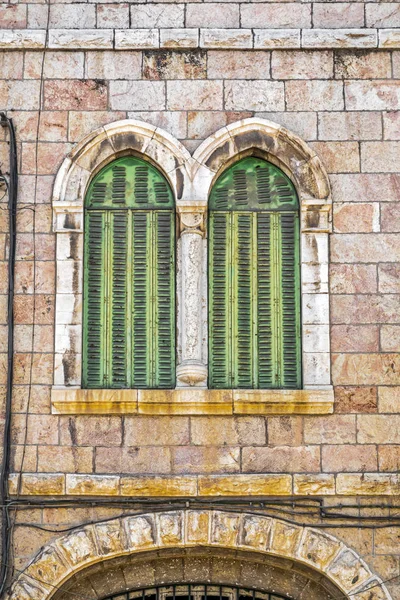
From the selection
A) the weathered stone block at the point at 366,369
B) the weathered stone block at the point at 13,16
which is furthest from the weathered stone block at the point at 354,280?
the weathered stone block at the point at 13,16

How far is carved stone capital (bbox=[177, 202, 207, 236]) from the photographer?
1185 cm

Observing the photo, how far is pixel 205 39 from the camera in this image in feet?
39.9

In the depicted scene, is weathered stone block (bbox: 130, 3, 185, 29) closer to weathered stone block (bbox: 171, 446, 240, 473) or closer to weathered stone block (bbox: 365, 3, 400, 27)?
weathered stone block (bbox: 365, 3, 400, 27)

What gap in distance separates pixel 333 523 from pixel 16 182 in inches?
166

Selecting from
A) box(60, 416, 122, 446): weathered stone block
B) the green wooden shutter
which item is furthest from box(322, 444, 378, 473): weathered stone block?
the green wooden shutter

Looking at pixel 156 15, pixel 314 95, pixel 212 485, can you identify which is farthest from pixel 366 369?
pixel 156 15

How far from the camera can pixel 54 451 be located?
11.4 metres

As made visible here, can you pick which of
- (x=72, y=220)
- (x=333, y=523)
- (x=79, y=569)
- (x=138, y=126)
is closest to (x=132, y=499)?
(x=79, y=569)

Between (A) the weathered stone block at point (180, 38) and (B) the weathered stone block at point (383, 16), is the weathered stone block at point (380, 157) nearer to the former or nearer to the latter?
(B) the weathered stone block at point (383, 16)

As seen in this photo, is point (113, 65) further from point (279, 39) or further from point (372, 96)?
point (372, 96)

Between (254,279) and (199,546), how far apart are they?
247cm

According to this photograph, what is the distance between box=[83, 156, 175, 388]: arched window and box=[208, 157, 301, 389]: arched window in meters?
0.43

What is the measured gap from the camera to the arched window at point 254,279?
11766 millimetres

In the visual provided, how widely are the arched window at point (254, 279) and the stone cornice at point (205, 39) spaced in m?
1.13
